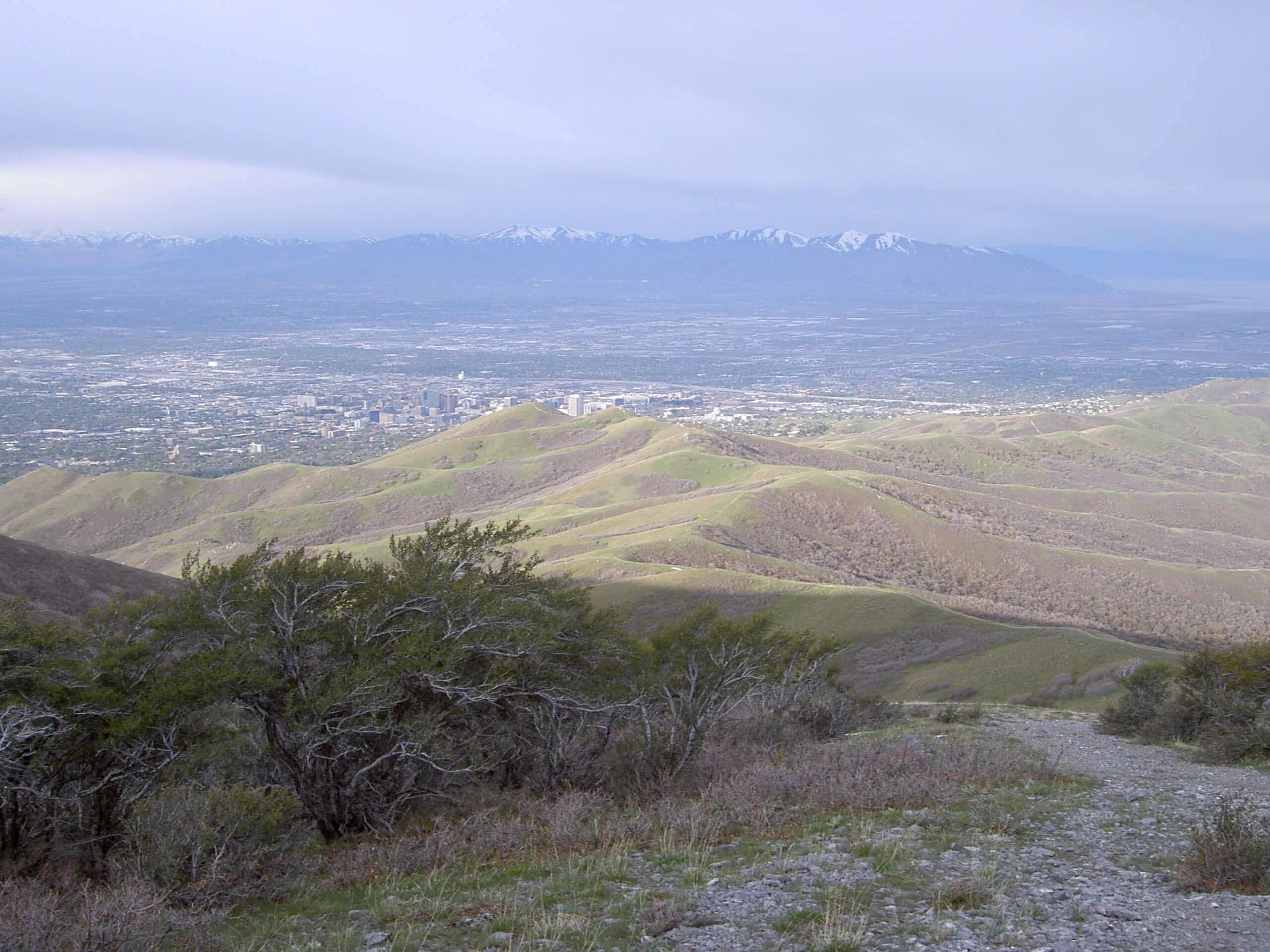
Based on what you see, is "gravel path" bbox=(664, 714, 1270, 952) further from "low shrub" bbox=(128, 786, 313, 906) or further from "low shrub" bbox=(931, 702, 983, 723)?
Result: "low shrub" bbox=(931, 702, 983, 723)

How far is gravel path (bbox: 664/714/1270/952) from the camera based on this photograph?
23.6 feet

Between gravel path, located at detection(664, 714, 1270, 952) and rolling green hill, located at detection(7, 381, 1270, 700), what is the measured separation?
90.3 ft

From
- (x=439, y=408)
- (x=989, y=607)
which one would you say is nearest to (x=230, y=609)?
(x=989, y=607)

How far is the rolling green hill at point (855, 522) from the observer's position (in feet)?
161

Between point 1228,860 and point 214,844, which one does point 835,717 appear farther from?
point 214,844

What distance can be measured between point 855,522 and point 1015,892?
6473cm

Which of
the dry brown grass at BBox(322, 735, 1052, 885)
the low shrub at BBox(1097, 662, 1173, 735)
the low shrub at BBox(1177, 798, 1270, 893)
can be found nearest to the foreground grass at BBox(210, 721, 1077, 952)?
the dry brown grass at BBox(322, 735, 1052, 885)

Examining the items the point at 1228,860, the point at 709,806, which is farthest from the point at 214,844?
the point at 1228,860

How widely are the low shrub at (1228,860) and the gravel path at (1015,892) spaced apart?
253 mm

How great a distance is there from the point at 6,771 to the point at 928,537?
64.4m

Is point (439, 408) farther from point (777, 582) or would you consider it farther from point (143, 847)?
point (143, 847)

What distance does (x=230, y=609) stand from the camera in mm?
15133

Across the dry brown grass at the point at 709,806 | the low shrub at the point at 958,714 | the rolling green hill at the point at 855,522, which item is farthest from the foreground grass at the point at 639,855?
the rolling green hill at the point at 855,522

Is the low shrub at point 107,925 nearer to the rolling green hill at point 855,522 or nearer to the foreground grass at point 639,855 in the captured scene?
the foreground grass at point 639,855
